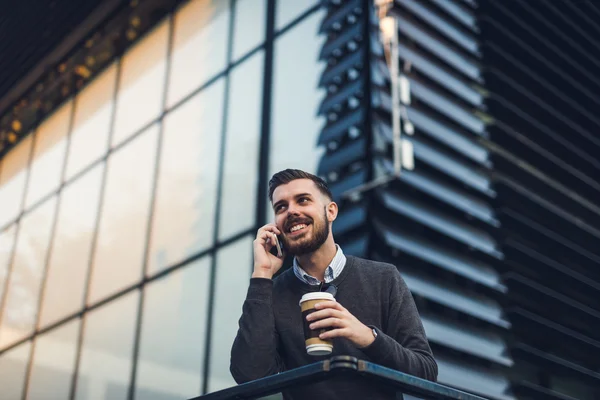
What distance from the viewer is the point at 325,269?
2.55m

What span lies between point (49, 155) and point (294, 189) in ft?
28.4

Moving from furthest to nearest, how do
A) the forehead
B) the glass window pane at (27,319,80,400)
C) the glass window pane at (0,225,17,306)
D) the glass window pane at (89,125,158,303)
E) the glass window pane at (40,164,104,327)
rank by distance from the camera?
the glass window pane at (0,225,17,306), the glass window pane at (40,164,104,327), the glass window pane at (27,319,80,400), the glass window pane at (89,125,158,303), the forehead

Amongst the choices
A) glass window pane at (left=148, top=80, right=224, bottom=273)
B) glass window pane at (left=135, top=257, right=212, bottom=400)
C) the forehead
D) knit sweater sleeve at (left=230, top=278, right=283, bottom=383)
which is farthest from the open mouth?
glass window pane at (left=148, top=80, right=224, bottom=273)

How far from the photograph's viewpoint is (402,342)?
7.61 feet

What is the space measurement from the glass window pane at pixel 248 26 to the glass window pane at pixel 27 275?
13.4 feet

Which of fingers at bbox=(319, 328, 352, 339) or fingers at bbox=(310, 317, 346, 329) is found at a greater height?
fingers at bbox=(310, 317, 346, 329)

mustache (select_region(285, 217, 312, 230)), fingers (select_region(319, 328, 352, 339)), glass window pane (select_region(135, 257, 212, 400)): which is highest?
glass window pane (select_region(135, 257, 212, 400))

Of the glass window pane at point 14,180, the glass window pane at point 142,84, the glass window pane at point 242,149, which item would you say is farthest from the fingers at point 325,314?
the glass window pane at point 14,180

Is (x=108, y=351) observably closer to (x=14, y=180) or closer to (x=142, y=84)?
(x=142, y=84)

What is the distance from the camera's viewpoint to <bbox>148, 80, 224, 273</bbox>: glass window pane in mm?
6859

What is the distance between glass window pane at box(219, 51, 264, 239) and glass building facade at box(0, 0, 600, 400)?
0.02 metres

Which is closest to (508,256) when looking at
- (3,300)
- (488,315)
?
(488,315)

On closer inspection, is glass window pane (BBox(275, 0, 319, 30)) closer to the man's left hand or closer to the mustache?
the mustache

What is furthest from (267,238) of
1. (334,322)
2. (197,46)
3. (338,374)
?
(197,46)
